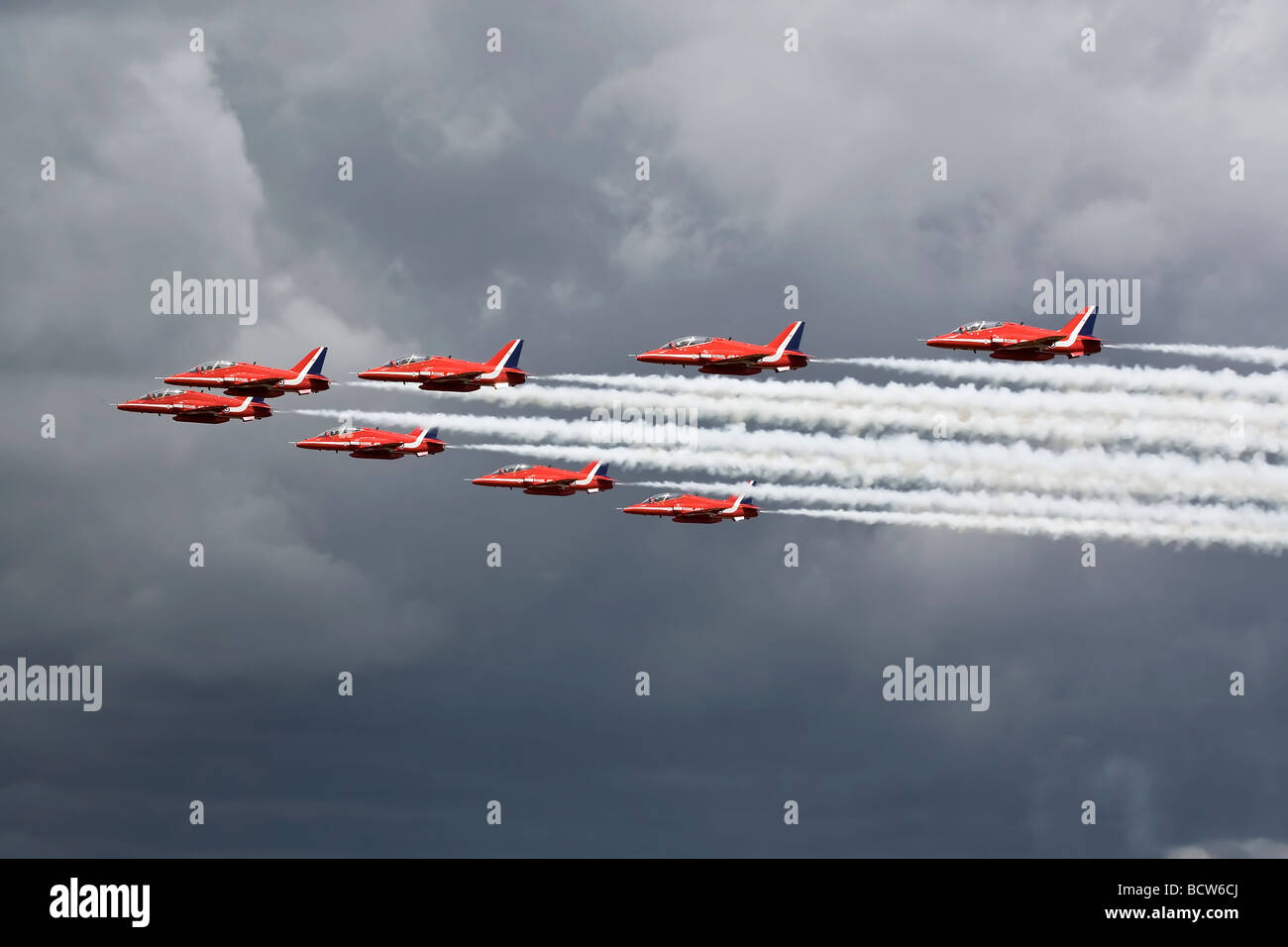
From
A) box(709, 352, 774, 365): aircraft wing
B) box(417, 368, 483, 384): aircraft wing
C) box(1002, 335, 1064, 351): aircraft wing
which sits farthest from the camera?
box(417, 368, 483, 384): aircraft wing

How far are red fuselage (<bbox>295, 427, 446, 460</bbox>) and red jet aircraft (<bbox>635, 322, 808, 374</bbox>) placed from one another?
20768mm

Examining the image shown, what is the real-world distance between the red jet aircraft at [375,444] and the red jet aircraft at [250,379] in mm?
8502

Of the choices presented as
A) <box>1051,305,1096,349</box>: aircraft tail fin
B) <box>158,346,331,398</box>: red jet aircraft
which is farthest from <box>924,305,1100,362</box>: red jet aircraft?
<box>158,346,331,398</box>: red jet aircraft

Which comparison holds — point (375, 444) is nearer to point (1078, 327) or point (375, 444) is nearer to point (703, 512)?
point (703, 512)

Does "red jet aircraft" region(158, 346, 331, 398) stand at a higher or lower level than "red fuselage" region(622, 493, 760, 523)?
higher

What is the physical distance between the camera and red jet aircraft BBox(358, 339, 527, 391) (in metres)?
124

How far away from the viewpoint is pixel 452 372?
407 ft

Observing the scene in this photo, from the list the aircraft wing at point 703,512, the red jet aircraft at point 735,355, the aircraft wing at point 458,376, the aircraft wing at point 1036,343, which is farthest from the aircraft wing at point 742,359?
the aircraft wing at point 458,376

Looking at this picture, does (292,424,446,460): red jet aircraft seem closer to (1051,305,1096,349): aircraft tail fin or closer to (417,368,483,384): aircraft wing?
(417,368,483,384): aircraft wing

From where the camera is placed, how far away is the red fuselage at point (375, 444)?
134 meters

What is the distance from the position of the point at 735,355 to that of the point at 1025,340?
19166 millimetres

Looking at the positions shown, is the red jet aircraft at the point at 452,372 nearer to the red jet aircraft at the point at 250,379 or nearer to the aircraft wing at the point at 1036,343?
the red jet aircraft at the point at 250,379

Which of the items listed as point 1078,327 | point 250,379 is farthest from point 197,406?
point 1078,327
